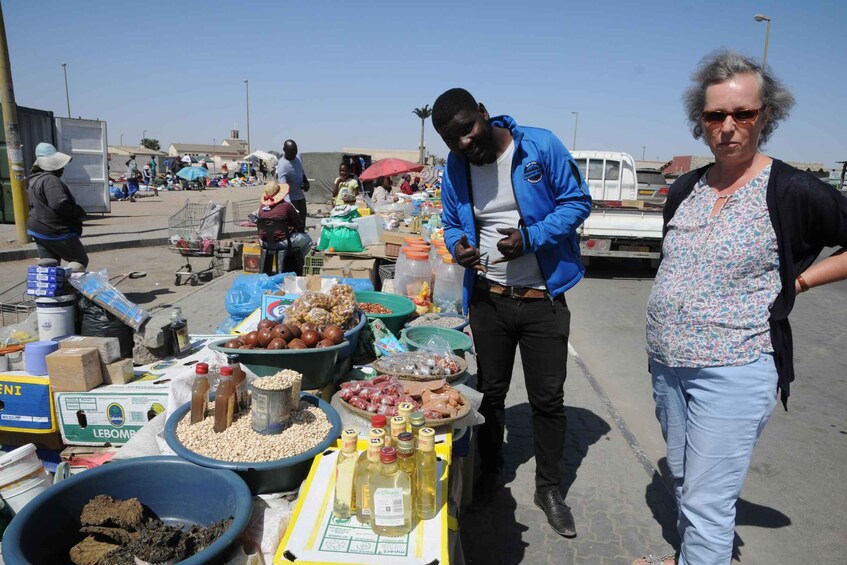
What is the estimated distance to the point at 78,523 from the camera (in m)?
2.02

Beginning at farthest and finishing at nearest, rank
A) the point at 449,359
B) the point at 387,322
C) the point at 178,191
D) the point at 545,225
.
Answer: the point at 178,191 → the point at 387,322 → the point at 449,359 → the point at 545,225

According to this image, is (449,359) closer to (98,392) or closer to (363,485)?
(363,485)

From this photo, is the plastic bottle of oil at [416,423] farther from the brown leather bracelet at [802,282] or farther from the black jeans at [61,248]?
the black jeans at [61,248]

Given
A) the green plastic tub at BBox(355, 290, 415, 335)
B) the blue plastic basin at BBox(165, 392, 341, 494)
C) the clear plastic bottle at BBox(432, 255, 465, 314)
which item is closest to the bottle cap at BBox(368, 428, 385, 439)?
the blue plastic basin at BBox(165, 392, 341, 494)

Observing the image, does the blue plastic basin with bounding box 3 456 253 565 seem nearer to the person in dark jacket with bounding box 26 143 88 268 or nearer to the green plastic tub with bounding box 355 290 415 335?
the green plastic tub with bounding box 355 290 415 335

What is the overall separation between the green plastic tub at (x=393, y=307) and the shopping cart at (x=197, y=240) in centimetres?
641

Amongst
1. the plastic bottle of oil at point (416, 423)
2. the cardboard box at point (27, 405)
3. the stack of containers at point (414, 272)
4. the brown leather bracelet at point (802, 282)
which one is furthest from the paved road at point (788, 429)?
the cardboard box at point (27, 405)

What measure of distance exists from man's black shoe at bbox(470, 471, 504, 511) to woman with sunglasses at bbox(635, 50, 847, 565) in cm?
133

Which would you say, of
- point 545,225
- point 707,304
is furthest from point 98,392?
point 707,304

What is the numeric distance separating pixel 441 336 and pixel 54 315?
250 cm

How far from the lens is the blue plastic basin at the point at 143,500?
181cm

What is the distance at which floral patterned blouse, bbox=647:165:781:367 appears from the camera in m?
2.08

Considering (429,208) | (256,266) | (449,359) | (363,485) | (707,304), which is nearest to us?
(363,485)

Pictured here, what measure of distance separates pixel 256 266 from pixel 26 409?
6073mm
